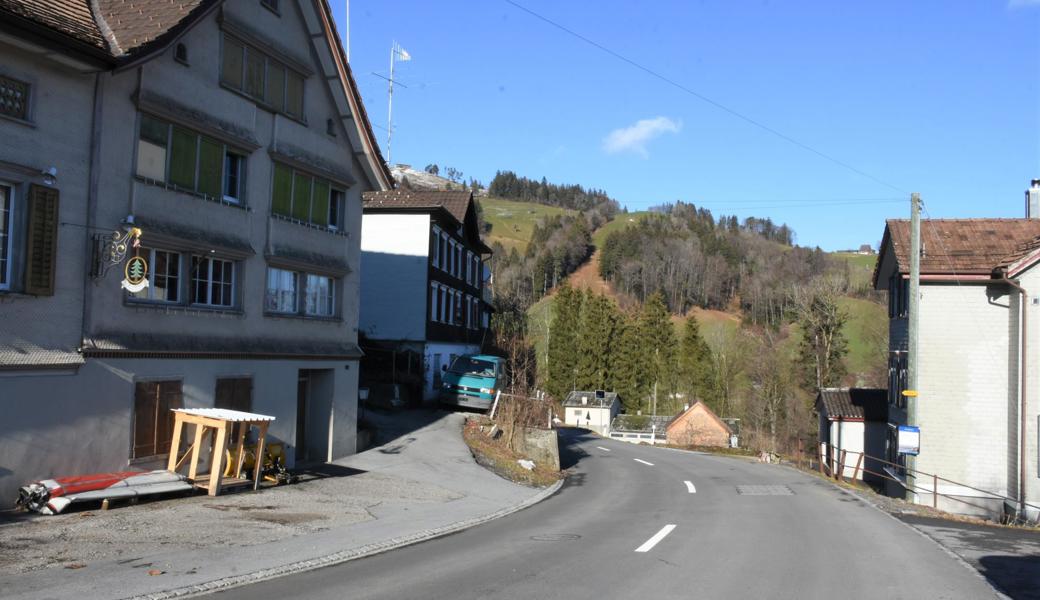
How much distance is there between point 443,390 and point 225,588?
24295 mm

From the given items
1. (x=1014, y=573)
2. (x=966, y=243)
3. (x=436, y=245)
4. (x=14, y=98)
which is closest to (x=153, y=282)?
(x=14, y=98)

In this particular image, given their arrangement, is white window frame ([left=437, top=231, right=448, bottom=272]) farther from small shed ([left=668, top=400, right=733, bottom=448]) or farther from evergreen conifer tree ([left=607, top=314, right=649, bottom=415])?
evergreen conifer tree ([left=607, top=314, right=649, bottom=415])

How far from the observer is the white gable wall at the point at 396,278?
36500 mm

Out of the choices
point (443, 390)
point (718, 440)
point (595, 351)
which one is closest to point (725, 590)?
point (443, 390)

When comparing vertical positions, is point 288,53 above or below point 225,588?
above

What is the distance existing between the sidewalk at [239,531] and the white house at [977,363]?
49.3 ft

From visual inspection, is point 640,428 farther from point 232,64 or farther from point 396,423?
point 232,64

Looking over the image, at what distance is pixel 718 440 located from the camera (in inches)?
2665

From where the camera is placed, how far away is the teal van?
32.6 metres

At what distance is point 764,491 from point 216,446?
1502 centimetres

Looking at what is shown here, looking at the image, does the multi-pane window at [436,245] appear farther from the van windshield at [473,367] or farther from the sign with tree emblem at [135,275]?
the sign with tree emblem at [135,275]

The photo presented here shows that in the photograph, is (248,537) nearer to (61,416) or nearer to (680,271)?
(61,416)

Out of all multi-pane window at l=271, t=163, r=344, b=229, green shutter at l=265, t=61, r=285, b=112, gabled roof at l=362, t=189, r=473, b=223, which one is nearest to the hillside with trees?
gabled roof at l=362, t=189, r=473, b=223

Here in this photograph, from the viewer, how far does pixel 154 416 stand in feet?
51.1
